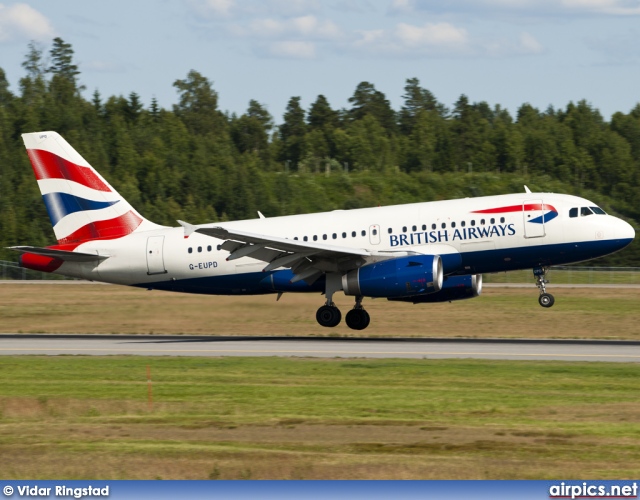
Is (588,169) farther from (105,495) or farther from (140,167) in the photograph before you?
(105,495)

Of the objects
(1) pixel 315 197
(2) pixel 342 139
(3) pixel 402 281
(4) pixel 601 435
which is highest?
(2) pixel 342 139

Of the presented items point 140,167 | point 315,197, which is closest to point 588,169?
point 315,197

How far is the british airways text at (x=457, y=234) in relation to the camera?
116 feet

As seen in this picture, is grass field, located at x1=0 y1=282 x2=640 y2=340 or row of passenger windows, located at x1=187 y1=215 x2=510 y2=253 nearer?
row of passenger windows, located at x1=187 y1=215 x2=510 y2=253

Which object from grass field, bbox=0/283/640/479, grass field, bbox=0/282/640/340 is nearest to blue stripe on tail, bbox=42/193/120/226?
grass field, bbox=0/282/640/340

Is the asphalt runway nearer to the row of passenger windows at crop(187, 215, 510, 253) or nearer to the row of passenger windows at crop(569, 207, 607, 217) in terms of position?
the row of passenger windows at crop(187, 215, 510, 253)

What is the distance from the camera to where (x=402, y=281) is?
111ft

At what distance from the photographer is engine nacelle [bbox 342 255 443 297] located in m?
33.8

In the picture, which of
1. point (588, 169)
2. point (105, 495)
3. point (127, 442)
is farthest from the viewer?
point (588, 169)

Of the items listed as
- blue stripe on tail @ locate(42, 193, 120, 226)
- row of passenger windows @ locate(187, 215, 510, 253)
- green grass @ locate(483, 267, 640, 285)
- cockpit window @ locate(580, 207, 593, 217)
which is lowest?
green grass @ locate(483, 267, 640, 285)

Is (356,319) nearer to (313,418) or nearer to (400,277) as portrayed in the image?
(400,277)

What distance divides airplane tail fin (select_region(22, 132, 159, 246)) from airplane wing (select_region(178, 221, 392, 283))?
5928mm

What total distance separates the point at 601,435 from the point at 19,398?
1222cm

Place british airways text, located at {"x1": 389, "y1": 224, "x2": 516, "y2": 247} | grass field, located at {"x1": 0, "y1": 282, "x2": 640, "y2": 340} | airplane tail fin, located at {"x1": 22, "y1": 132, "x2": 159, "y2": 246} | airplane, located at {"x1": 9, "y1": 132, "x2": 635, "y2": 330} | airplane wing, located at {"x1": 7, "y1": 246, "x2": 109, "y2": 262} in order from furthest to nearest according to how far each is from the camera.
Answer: airplane tail fin, located at {"x1": 22, "y1": 132, "x2": 159, "y2": 246} → grass field, located at {"x1": 0, "y1": 282, "x2": 640, "y2": 340} → airplane wing, located at {"x1": 7, "y1": 246, "x2": 109, "y2": 262} → british airways text, located at {"x1": 389, "y1": 224, "x2": 516, "y2": 247} → airplane, located at {"x1": 9, "y1": 132, "x2": 635, "y2": 330}
